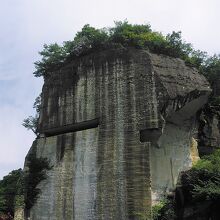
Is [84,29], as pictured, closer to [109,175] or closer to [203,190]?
[109,175]

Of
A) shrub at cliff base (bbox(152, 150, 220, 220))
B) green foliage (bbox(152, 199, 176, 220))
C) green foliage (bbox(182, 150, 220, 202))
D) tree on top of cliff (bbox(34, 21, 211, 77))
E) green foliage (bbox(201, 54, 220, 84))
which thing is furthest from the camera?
green foliage (bbox(201, 54, 220, 84))

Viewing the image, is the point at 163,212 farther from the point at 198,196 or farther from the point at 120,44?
the point at 120,44

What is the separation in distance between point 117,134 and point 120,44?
3515 millimetres

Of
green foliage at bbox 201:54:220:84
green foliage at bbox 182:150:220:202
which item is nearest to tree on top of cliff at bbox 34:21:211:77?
green foliage at bbox 201:54:220:84

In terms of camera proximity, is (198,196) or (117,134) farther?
(117,134)

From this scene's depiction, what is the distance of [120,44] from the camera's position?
17359mm

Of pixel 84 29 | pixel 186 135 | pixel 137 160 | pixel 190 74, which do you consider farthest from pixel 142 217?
pixel 84 29

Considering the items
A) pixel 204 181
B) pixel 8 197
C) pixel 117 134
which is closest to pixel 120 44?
pixel 117 134

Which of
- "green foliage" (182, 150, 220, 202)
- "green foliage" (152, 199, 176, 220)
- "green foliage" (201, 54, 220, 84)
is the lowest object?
"green foliage" (152, 199, 176, 220)

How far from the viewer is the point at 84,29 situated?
1866 centimetres

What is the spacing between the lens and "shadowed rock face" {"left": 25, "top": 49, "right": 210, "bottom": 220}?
15406 millimetres

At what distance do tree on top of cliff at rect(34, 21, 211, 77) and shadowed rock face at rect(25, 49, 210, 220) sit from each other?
499 mm

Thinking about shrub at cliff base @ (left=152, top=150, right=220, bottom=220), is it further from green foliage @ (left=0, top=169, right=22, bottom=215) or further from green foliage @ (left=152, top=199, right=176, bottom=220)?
green foliage @ (left=0, top=169, right=22, bottom=215)

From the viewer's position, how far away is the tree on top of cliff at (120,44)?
685 inches
